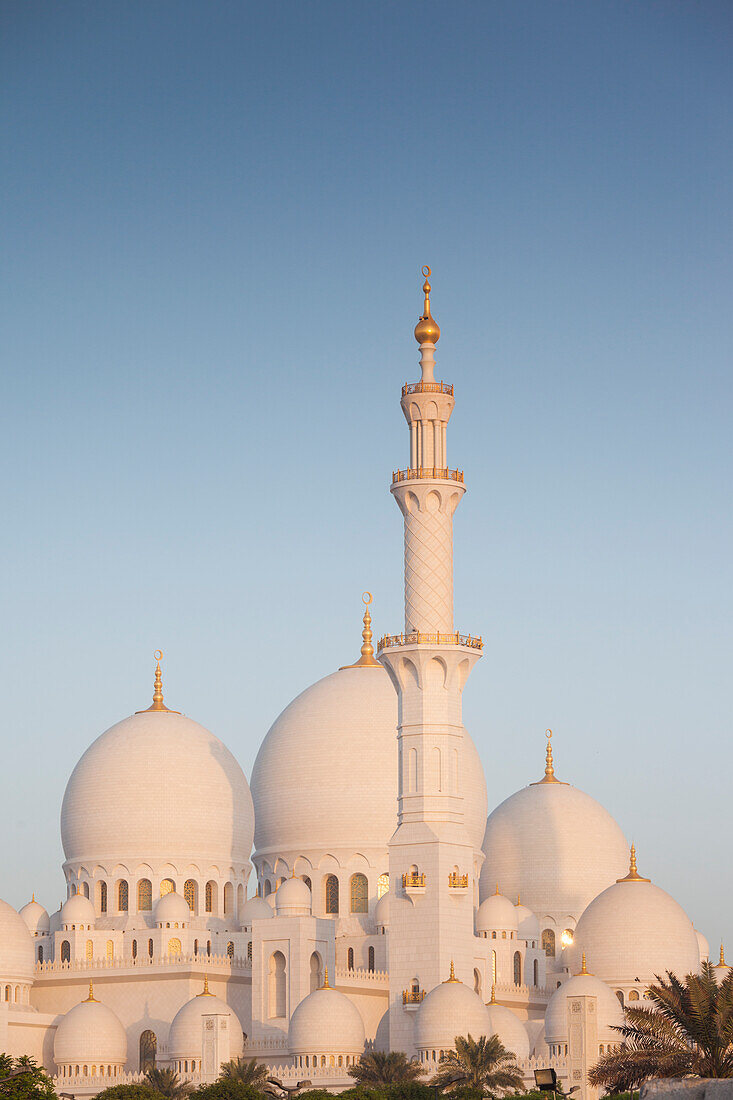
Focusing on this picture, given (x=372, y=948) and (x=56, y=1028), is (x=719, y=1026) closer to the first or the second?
(x=372, y=948)

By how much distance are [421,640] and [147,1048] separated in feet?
47.9

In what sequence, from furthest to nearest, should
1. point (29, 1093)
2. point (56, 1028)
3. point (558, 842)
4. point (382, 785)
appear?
1. point (558, 842)
2. point (382, 785)
3. point (56, 1028)
4. point (29, 1093)

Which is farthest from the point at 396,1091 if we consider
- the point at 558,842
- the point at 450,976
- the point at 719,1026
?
the point at 558,842

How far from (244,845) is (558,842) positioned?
10928 millimetres

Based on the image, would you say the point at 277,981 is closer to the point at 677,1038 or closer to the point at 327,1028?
the point at 327,1028

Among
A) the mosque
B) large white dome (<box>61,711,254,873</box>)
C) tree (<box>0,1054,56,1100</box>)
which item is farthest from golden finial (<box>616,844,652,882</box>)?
tree (<box>0,1054,56,1100</box>)

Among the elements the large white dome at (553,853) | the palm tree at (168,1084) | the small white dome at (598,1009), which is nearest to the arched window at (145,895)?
the palm tree at (168,1084)

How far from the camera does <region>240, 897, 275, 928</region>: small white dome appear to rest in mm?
60938

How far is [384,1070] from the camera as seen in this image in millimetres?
49469

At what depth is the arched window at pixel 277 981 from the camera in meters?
56.1

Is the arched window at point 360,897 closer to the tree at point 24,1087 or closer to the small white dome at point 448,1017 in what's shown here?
the small white dome at point 448,1017

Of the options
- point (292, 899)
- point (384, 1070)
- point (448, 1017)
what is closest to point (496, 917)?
point (292, 899)

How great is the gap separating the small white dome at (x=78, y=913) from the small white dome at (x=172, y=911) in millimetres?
2037

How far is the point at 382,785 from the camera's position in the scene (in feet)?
203
